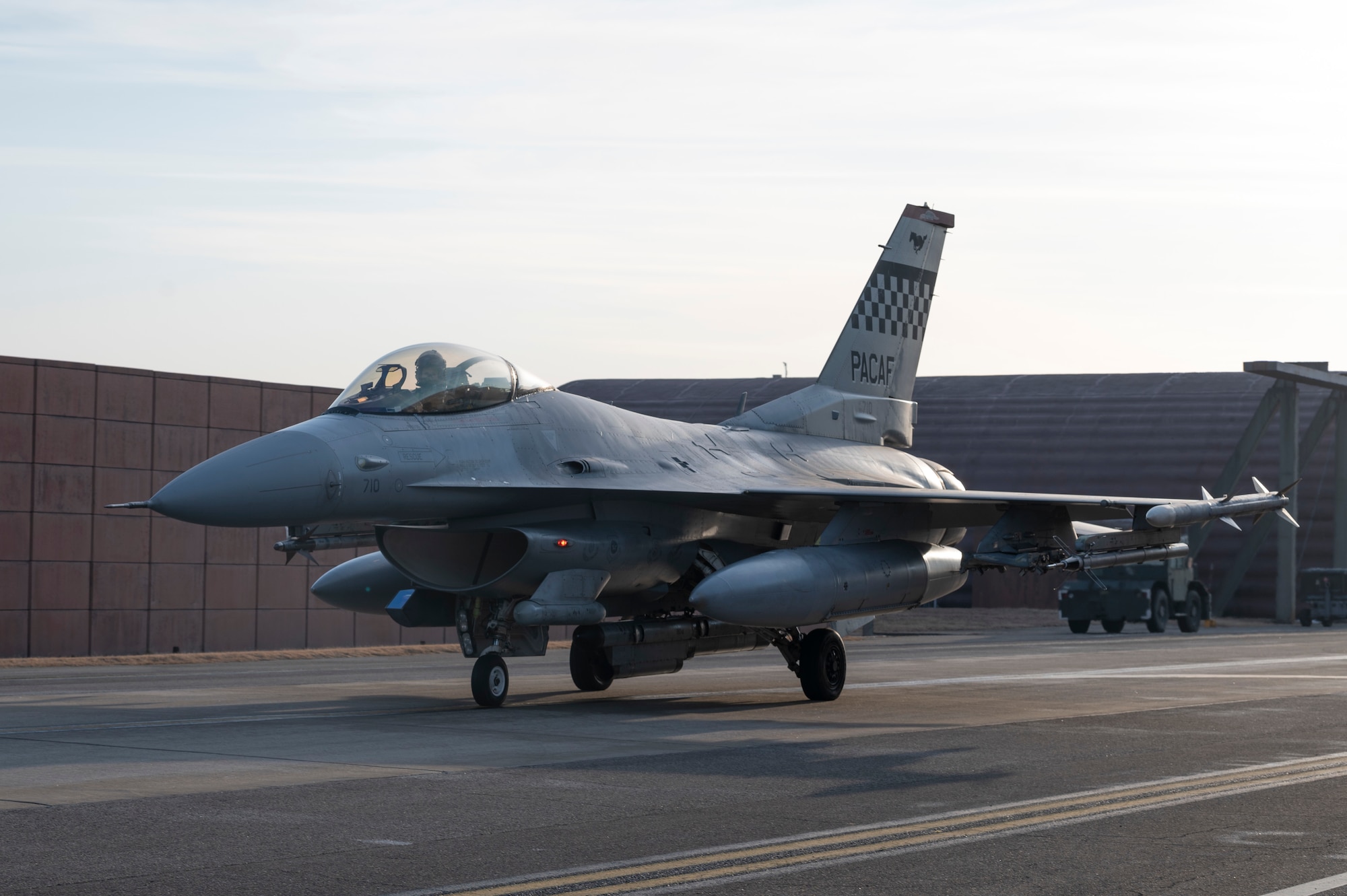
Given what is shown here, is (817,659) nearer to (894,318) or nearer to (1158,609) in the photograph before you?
(894,318)

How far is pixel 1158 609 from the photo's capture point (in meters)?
42.1

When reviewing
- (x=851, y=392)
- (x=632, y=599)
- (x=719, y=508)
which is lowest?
(x=632, y=599)

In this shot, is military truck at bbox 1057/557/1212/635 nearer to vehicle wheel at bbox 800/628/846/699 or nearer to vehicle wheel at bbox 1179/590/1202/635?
vehicle wheel at bbox 1179/590/1202/635

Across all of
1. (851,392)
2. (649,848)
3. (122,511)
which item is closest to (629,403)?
(122,511)

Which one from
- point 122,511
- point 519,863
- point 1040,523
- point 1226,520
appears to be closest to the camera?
point 519,863

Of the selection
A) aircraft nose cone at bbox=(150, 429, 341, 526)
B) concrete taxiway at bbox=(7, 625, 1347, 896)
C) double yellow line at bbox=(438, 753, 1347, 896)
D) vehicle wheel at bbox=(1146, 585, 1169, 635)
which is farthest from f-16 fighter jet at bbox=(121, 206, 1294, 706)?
vehicle wheel at bbox=(1146, 585, 1169, 635)

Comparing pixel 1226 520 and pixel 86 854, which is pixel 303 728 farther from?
pixel 1226 520

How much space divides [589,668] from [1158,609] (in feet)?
91.4

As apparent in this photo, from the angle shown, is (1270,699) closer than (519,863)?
No

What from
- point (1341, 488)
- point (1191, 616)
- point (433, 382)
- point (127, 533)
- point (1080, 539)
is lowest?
point (1191, 616)

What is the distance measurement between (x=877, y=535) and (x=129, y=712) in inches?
339

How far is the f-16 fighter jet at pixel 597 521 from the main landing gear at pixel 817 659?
0.03 metres

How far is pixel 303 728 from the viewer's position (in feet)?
46.1

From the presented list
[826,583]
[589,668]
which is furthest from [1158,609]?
[826,583]
